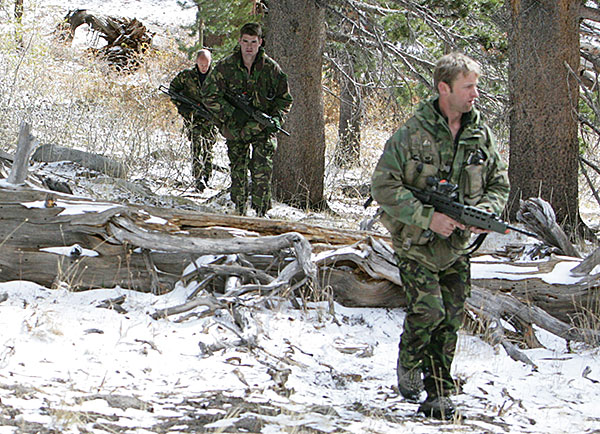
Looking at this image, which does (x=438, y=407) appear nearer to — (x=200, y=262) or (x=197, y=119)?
(x=200, y=262)

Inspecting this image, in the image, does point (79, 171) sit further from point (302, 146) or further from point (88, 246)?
point (88, 246)

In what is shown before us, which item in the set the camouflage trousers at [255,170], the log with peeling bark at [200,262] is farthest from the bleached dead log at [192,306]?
the camouflage trousers at [255,170]

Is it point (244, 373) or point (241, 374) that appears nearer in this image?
point (241, 374)

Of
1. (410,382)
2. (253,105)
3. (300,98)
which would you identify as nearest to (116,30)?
(300,98)

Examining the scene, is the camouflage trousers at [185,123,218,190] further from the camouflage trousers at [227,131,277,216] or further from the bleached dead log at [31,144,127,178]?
the camouflage trousers at [227,131,277,216]

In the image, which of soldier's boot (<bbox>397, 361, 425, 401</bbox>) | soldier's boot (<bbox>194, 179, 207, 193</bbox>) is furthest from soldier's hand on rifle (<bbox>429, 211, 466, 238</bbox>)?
soldier's boot (<bbox>194, 179, 207, 193</bbox>)

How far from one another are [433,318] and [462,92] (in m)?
1.13

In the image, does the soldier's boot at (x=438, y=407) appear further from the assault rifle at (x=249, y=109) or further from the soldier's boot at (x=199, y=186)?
the soldier's boot at (x=199, y=186)

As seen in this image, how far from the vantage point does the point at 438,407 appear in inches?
140

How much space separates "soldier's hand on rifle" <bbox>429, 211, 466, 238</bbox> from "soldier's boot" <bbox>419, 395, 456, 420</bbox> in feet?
2.79

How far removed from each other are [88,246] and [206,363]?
1.59m

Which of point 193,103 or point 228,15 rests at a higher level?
point 228,15

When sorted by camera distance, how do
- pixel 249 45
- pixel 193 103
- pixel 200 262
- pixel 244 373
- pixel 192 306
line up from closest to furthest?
pixel 244 373, pixel 192 306, pixel 200 262, pixel 249 45, pixel 193 103

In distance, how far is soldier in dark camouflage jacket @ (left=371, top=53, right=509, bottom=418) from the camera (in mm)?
3439
